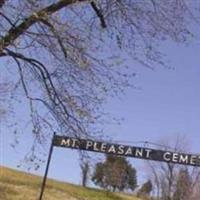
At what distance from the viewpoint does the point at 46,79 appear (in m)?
16.8

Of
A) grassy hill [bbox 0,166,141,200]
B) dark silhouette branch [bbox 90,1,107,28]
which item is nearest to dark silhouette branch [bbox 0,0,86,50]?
dark silhouette branch [bbox 90,1,107,28]

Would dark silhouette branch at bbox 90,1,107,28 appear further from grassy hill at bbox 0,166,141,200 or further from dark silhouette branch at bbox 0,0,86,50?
grassy hill at bbox 0,166,141,200

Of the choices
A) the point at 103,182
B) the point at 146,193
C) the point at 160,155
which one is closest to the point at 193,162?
the point at 160,155

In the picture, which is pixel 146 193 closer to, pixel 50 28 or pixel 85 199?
pixel 85 199

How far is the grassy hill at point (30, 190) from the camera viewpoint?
37500mm

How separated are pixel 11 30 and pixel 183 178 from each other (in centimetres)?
4491

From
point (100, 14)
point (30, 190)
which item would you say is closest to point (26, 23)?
point (100, 14)

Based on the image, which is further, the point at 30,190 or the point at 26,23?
the point at 30,190

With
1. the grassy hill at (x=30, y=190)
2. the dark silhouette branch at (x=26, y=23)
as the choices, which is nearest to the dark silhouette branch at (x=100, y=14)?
the dark silhouette branch at (x=26, y=23)

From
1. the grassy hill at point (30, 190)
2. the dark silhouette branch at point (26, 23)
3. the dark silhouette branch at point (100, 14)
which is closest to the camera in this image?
the dark silhouette branch at point (26, 23)

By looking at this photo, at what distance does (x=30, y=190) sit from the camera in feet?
129

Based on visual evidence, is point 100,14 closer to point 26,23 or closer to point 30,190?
point 26,23

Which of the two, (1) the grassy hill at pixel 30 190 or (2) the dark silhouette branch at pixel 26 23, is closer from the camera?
(2) the dark silhouette branch at pixel 26 23

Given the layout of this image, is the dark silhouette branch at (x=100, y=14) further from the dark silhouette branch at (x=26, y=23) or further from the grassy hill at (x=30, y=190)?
the grassy hill at (x=30, y=190)
